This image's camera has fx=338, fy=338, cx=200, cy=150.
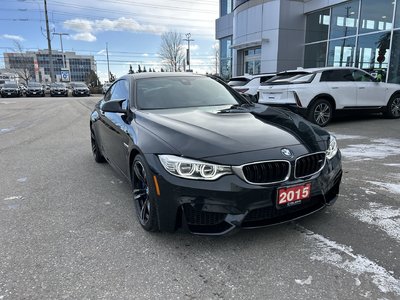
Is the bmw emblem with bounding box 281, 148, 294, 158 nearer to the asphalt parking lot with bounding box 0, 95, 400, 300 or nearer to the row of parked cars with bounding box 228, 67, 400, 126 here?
the asphalt parking lot with bounding box 0, 95, 400, 300

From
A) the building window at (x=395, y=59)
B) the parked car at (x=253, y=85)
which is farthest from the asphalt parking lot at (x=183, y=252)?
the building window at (x=395, y=59)

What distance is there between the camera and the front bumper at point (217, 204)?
8.38ft

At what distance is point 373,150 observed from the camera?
6426mm

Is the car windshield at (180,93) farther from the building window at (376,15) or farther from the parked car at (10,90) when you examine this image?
the parked car at (10,90)

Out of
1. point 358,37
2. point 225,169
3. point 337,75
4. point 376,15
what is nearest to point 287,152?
point 225,169

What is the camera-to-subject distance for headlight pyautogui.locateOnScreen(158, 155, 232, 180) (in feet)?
8.51

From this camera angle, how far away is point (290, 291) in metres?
2.28

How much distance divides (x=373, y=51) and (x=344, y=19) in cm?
285

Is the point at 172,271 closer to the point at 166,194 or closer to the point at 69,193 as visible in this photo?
the point at 166,194

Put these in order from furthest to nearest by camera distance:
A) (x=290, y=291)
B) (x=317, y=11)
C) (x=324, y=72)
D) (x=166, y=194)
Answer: (x=317, y=11) < (x=324, y=72) < (x=166, y=194) < (x=290, y=291)

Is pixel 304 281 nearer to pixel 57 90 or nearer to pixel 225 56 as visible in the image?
pixel 225 56

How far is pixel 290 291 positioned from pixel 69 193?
3.08 meters

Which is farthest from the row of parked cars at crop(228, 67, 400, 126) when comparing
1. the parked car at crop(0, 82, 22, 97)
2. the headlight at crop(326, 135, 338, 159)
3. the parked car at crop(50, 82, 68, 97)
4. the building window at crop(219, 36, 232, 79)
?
the parked car at crop(50, 82, 68, 97)

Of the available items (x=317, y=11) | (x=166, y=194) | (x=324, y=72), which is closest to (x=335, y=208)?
(x=166, y=194)
